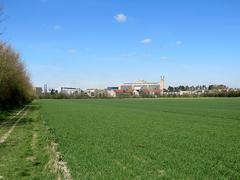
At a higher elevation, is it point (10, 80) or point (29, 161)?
point (10, 80)

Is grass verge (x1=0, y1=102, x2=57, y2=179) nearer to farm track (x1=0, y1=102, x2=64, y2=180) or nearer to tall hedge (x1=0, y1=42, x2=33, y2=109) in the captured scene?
farm track (x1=0, y1=102, x2=64, y2=180)

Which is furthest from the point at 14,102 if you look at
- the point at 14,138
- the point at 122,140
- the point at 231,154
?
the point at 231,154

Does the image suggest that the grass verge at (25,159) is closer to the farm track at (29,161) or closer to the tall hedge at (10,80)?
the farm track at (29,161)

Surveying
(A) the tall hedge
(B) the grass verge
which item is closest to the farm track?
(B) the grass verge

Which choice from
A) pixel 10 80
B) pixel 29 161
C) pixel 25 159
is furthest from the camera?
pixel 10 80

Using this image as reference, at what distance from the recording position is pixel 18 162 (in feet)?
51.5

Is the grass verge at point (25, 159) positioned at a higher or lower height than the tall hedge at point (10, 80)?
lower

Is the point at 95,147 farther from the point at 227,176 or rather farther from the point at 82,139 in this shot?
the point at 227,176

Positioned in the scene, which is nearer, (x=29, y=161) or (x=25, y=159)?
(x=29, y=161)

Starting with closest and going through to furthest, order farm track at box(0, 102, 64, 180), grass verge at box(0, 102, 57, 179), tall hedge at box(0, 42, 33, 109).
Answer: farm track at box(0, 102, 64, 180)
grass verge at box(0, 102, 57, 179)
tall hedge at box(0, 42, 33, 109)

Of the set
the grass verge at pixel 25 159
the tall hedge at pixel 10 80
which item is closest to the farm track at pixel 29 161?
the grass verge at pixel 25 159

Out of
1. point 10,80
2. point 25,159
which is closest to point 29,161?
point 25,159

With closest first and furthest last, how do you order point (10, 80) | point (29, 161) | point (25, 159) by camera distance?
point (29, 161) → point (25, 159) → point (10, 80)

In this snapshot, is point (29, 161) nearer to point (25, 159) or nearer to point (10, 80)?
point (25, 159)
